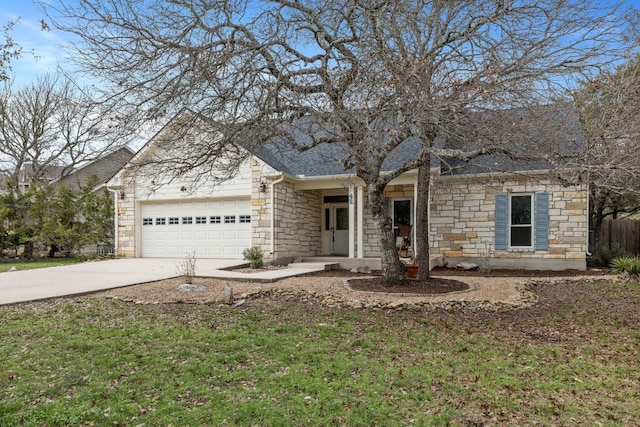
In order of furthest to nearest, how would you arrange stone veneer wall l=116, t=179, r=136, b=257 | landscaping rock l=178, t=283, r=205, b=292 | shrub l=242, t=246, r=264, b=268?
stone veneer wall l=116, t=179, r=136, b=257 < shrub l=242, t=246, r=264, b=268 < landscaping rock l=178, t=283, r=205, b=292

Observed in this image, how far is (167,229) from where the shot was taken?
50.4 ft

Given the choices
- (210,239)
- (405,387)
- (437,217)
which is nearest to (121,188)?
(210,239)

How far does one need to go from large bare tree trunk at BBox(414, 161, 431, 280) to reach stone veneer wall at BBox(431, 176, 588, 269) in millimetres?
2647

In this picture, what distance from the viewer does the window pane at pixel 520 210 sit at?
41.6 feet

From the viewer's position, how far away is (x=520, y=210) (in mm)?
12750

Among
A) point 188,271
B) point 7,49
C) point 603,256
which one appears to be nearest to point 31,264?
point 188,271

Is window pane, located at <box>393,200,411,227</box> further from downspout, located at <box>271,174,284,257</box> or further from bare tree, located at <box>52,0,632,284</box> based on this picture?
bare tree, located at <box>52,0,632,284</box>

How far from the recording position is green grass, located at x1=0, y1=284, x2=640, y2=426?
3.44m

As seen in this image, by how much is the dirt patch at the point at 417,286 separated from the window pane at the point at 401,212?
475 centimetres

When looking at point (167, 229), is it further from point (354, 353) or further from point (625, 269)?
point (625, 269)

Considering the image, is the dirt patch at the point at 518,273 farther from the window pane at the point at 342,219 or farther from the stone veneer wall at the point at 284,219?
the stone veneer wall at the point at 284,219

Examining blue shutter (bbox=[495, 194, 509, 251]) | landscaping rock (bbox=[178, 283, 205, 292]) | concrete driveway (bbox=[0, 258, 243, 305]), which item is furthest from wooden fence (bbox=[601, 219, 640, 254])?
landscaping rock (bbox=[178, 283, 205, 292])

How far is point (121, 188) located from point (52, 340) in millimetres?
11126

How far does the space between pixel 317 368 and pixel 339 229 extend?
457 inches
